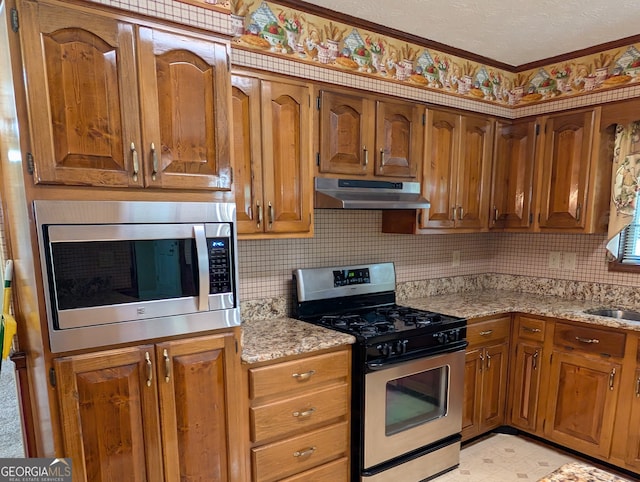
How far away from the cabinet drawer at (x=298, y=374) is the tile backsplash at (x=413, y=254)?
0.58 meters

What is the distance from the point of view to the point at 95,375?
1366 mm

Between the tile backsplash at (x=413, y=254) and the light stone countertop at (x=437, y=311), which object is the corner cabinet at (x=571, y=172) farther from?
the light stone countertop at (x=437, y=311)

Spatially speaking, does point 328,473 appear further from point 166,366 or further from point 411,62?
point 411,62

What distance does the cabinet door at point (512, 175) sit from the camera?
9.59 ft

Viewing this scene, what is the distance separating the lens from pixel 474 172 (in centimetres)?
283

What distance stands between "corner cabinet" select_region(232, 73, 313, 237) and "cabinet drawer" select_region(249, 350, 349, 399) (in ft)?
2.14

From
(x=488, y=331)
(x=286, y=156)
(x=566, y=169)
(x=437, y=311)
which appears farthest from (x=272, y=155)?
(x=566, y=169)

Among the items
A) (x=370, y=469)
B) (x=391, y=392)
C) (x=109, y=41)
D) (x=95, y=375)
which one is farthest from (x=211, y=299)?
(x=370, y=469)

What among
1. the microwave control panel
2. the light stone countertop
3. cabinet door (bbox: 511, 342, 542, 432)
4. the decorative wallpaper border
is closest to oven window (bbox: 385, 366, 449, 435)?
the light stone countertop

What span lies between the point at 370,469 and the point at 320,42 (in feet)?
7.70

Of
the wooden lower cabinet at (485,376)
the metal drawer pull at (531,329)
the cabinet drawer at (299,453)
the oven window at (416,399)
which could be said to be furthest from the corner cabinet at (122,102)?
the metal drawer pull at (531,329)

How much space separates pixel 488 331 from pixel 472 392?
421mm

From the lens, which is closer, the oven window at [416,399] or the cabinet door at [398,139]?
the oven window at [416,399]

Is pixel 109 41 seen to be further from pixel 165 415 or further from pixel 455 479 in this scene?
pixel 455 479
